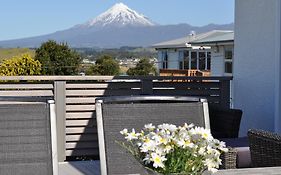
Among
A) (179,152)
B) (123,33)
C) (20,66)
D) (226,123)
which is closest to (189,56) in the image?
(20,66)

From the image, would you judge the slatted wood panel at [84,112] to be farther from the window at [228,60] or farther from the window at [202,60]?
the window at [202,60]

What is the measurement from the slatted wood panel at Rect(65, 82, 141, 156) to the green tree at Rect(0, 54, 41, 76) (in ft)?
13.4

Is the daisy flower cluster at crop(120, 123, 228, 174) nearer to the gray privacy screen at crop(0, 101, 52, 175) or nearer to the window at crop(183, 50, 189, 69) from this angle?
the gray privacy screen at crop(0, 101, 52, 175)

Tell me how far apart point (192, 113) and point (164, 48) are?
21340 mm

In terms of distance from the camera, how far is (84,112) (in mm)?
5660

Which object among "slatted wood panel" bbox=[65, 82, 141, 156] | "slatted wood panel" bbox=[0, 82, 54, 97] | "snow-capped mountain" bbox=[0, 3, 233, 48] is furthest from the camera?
"snow-capped mountain" bbox=[0, 3, 233, 48]

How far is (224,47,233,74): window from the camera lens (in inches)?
581

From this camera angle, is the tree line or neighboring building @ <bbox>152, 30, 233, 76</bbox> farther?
neighboring building @ <bbox>152, 30, 233, 76</bbox>

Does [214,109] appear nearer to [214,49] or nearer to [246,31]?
[246,31]

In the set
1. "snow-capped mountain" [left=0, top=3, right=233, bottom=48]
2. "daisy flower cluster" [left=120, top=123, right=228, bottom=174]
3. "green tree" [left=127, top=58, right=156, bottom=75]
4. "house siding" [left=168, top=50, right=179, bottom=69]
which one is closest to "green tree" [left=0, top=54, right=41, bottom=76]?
"daisy flower cluster" [left=120, top=123, right=228, bottom=174]

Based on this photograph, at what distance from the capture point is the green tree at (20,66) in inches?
372

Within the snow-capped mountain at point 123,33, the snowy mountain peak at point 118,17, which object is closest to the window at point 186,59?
the snowy mountain peak at point 118,17

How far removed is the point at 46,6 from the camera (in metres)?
42.8

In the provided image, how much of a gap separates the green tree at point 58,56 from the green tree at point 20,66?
19.7 ft
